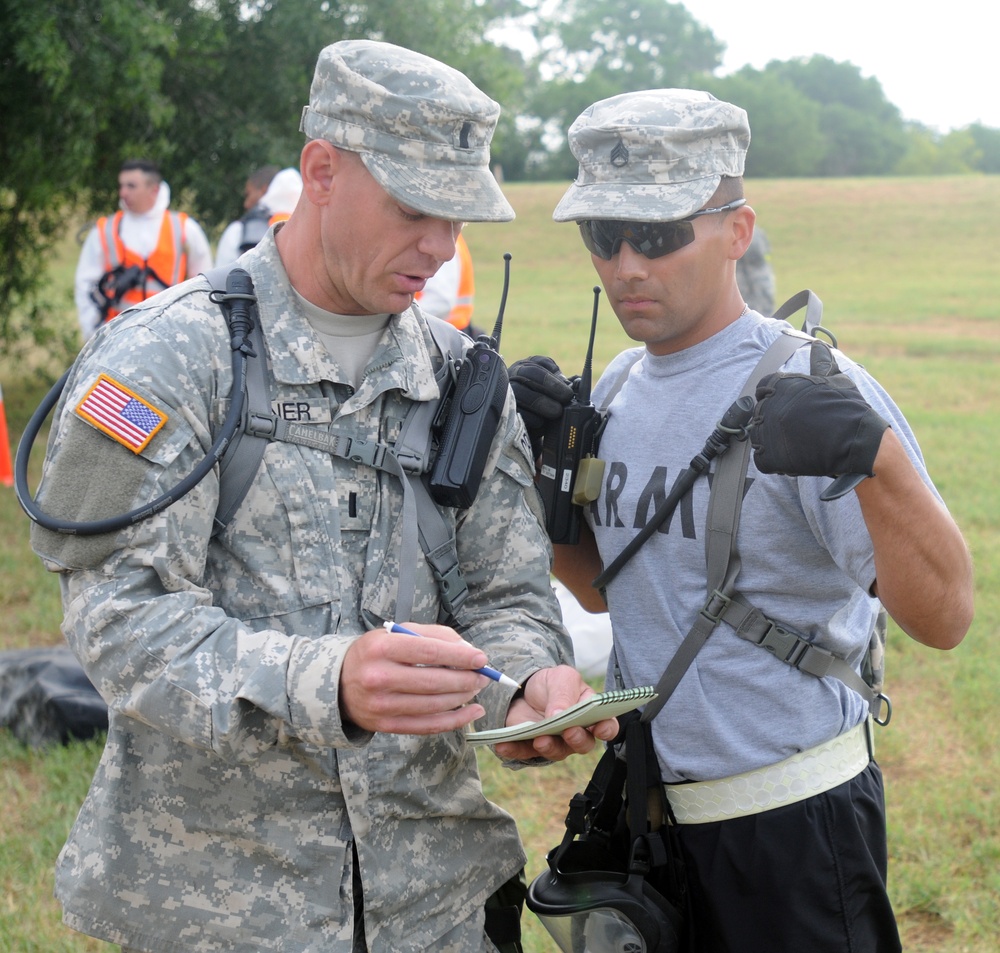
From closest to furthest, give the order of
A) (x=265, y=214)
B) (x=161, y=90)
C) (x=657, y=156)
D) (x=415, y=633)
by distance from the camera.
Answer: (x=415, y=633) < (x=657, y=156) < (x=265, y=214) < (x=161, y=90)

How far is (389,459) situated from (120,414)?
1.60 feet

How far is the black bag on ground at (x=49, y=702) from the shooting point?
4973mm

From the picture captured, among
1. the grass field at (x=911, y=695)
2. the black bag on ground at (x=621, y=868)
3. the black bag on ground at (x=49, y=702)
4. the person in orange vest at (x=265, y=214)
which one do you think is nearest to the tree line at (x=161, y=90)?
the grass field at (x=911, y=695)

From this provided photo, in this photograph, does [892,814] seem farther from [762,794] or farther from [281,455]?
[281,455]

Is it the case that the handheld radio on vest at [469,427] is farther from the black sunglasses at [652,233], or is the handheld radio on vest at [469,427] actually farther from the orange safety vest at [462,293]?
the orange safety vest at [462,293]

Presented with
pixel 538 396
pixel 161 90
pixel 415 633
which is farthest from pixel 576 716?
pixel 161 90

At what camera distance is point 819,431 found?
6.60ft

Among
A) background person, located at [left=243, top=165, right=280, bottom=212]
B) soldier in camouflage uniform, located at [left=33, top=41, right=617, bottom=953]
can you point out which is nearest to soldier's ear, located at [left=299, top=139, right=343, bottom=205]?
soldier in camouflage uniform, located at [left=33, top=41, right=617, bottom=953]

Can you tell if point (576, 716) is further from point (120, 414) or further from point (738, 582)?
point (120, 414)

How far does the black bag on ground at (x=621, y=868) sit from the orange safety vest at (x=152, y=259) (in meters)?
7.00

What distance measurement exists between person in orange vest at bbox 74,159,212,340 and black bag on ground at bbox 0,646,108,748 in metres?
4.10

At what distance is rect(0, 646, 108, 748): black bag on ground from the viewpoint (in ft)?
16.3

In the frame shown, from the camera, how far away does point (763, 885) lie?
2.38 meters

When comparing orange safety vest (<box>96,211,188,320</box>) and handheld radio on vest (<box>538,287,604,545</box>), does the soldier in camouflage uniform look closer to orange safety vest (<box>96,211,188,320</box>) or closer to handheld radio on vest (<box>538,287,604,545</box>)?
handheld radio on vest (<box>538,287,604,545</box>)
